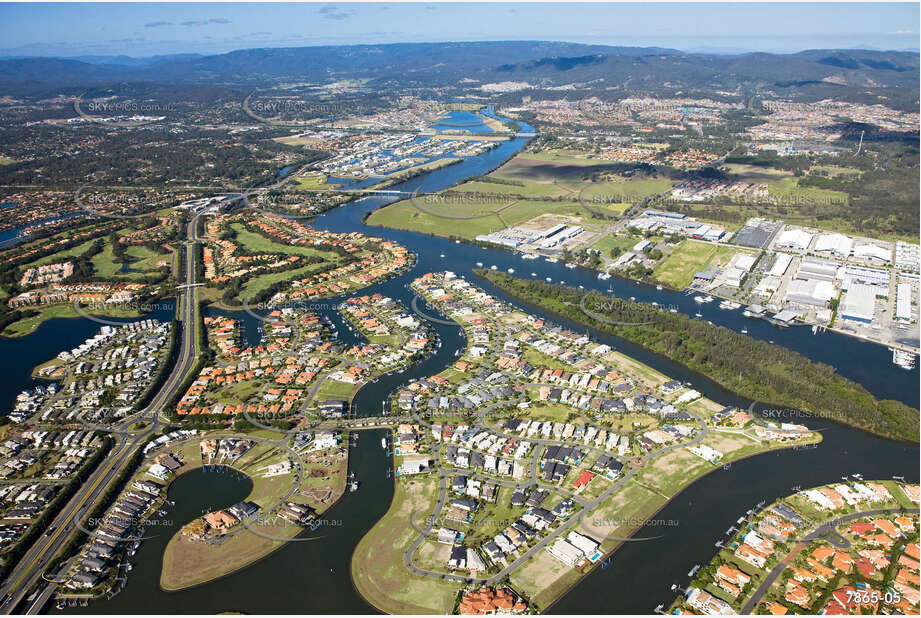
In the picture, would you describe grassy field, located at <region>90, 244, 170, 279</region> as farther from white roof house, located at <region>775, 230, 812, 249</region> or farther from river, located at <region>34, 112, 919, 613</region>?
white roof house, located at <region>775, 230, 812, 249</region>

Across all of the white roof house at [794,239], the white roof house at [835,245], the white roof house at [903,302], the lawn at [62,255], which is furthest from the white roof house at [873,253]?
the lawn at [62,255]

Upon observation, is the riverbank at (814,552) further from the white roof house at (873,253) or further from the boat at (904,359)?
the white roof house at (873,253)

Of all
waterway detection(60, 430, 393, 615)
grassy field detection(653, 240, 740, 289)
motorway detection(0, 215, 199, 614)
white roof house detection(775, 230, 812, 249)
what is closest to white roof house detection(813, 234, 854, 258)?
white roof house detection(775, 230, 812, 249)

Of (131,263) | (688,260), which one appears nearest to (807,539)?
(688,260)

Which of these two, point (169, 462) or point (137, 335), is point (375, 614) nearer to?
point (169, 462)

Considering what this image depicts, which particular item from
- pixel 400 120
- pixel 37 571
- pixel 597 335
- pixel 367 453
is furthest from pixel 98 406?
pixel 400 120

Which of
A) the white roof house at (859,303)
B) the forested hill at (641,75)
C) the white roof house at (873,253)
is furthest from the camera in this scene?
the forested hill at (641,75)
